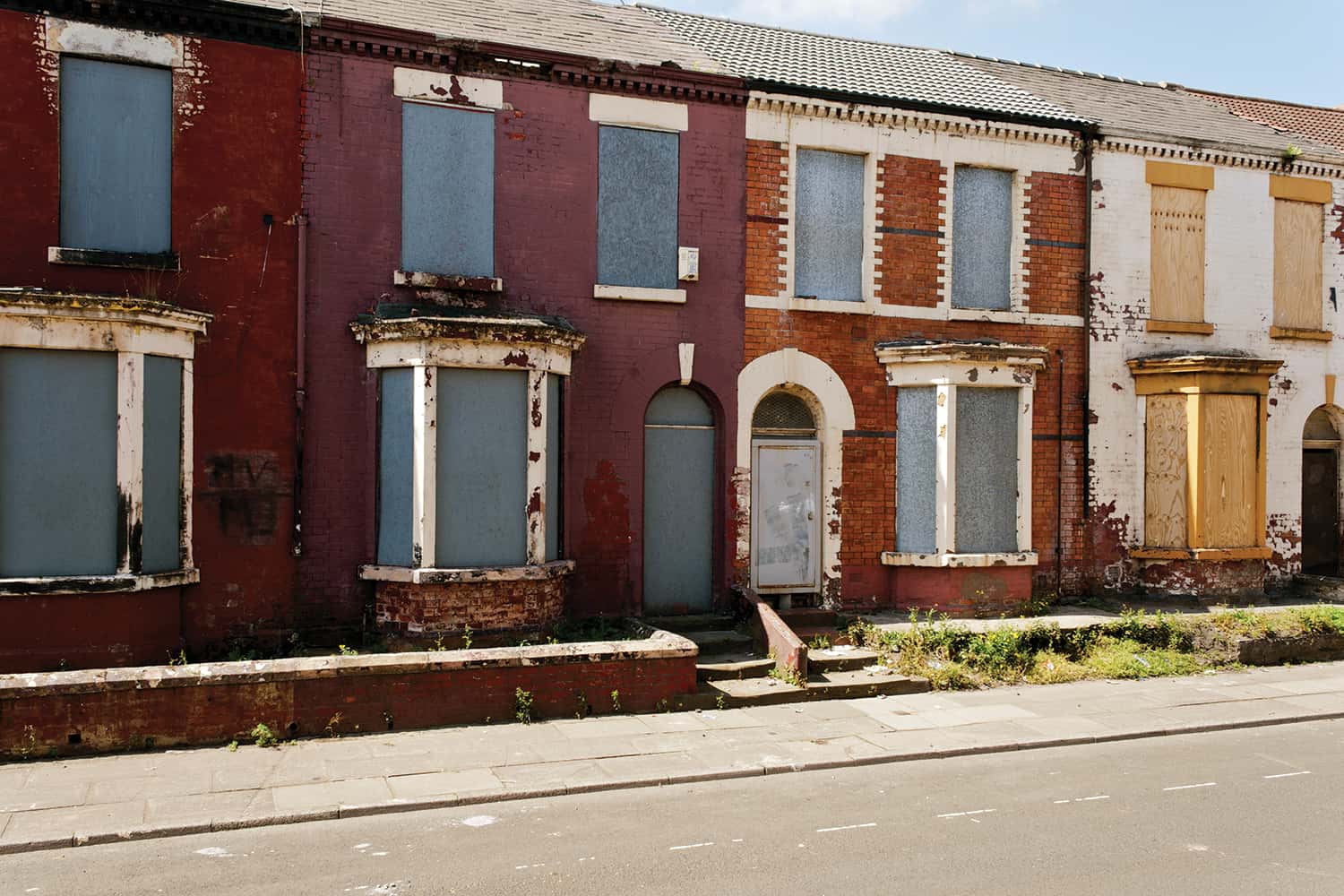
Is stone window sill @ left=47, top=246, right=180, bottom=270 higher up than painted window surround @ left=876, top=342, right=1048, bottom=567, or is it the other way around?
stone window sill @ left=47, top=246, right=180, bottom=270

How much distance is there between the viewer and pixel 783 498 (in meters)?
13.7

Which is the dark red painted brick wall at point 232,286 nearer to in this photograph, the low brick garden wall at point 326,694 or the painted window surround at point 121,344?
the painted window surround at point 121,344

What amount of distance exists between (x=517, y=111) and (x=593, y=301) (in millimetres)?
2381

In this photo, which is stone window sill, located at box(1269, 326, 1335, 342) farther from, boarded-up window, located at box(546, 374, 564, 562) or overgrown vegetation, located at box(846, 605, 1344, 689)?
boarded-up window, located at box(546, 374, 564, 562)

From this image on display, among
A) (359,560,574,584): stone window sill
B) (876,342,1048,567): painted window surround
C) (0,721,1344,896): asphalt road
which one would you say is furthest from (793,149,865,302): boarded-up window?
(0,721,1344,896): asphalt road

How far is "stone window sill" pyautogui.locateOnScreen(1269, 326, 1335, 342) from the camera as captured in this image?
16.2 m

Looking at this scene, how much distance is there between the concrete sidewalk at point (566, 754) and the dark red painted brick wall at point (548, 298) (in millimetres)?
3016

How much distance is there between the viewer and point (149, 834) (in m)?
6.86

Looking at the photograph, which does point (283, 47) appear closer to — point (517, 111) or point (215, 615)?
point (517, 111)

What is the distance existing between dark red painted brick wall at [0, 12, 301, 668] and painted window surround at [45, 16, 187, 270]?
0.35 ft

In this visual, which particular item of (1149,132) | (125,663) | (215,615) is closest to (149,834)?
(125,663)

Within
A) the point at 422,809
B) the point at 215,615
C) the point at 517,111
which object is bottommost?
the point at 422,809

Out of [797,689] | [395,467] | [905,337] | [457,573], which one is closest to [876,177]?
[905,337]

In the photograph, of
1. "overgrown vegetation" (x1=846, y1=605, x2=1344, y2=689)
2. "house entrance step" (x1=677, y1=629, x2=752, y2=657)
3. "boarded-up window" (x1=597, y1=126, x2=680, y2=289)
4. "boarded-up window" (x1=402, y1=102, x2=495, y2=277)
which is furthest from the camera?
"boarded-up window" (x1=597, y1=126, x2=680, y2=289)
